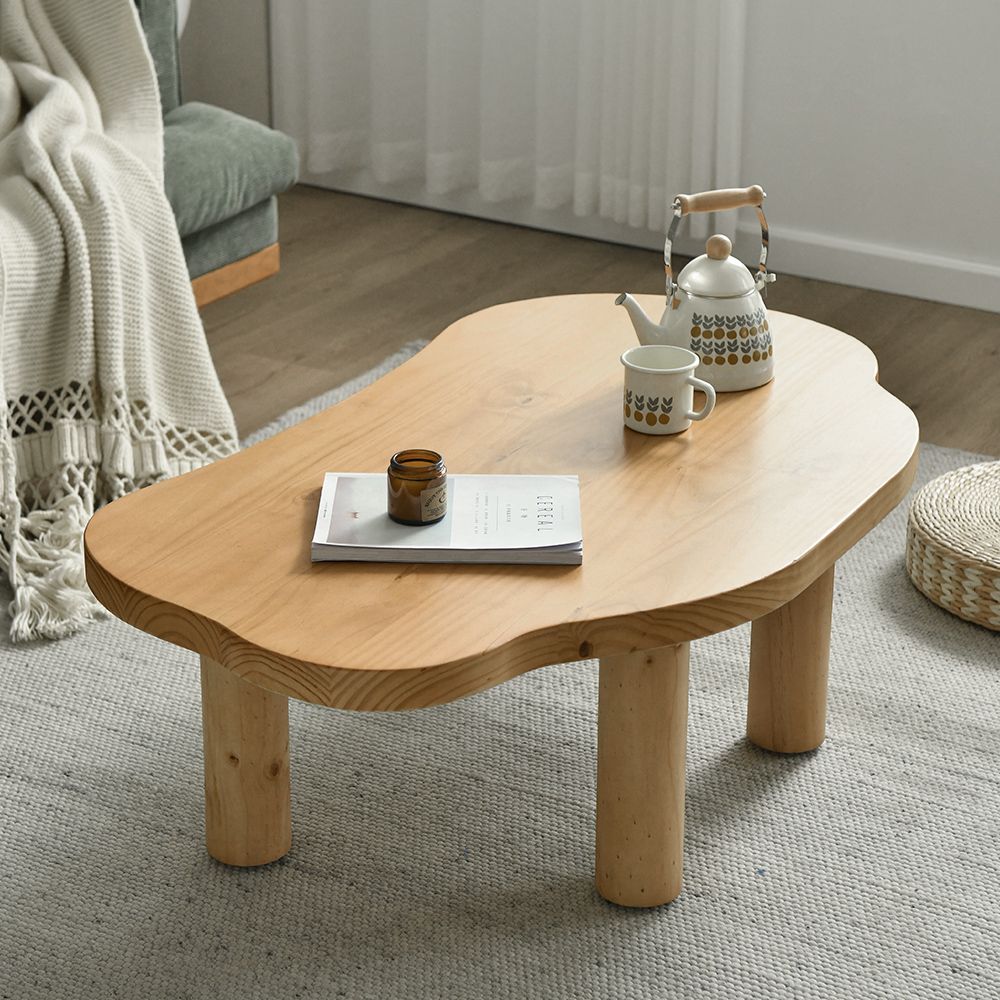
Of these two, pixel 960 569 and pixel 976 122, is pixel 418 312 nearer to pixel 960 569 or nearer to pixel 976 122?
pixel 976 122

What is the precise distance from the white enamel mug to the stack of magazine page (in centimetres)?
15

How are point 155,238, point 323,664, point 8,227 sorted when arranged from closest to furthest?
point 323,664 < point 8,227 < point 155,238

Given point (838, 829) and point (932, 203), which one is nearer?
point (838, 829)

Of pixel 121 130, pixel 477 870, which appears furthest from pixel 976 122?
pixel 477 870

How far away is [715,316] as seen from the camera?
170 centimetres

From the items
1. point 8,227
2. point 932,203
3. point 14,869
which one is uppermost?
point 8,227

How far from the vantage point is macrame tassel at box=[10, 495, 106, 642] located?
6.72 ft

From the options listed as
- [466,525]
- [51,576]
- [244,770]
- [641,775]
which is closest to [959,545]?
[641,775]

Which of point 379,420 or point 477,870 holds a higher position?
point 379,420

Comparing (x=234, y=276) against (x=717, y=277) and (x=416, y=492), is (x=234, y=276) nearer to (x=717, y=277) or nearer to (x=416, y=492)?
(x=717, y=277)

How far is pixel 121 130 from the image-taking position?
256cm

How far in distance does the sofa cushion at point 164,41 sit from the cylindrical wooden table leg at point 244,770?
1.70 meters

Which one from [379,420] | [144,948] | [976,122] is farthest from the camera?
[976,122]

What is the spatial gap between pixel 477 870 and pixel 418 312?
1.90 meters
